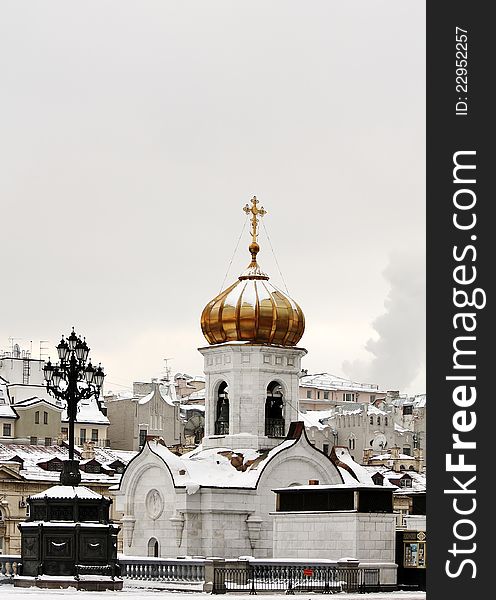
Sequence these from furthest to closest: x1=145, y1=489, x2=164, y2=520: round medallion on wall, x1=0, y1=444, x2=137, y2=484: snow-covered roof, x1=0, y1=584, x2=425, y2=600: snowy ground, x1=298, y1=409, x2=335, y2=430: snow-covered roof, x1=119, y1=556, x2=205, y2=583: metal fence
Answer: x1=298, y1=409, x2=335, y2=430: snow-covered roof → x1=0, y1=444, x2=137, y2=484: snow-covered roof → x1=145, y1=489, x2=164, y2=520: round medallion on wall → x1=119, y1=556, x2=205, y2=583: metal fence → x1=0, y1=584, x2=425, y2=600: snowy ground

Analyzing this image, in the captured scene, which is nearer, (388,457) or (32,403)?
(32,403)

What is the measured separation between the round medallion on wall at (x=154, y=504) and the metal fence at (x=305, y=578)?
10093 millimetres

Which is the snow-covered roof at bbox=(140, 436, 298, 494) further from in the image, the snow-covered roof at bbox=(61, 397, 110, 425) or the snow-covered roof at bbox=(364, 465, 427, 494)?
the snow-covered roof at bbox=(61, 397, 110, 425)

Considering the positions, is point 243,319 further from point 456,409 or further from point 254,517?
→ point 456,409

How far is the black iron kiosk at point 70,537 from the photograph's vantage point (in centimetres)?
3109

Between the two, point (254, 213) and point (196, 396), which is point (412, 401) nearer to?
point (196, 396)

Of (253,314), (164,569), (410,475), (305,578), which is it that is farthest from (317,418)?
(305,578)

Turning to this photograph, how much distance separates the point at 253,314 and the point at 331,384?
70156mm

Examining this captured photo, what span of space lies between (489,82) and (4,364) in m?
68.5

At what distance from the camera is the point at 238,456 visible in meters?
45.9

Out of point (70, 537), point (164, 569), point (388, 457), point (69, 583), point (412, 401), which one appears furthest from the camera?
point (412, 401)

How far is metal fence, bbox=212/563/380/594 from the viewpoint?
34.4m

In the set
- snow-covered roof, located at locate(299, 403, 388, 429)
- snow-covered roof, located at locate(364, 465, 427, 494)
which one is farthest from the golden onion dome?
snow-covered roof, located at locate(299, 403, 388, 429)

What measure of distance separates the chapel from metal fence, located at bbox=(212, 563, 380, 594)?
7943 millimetres
